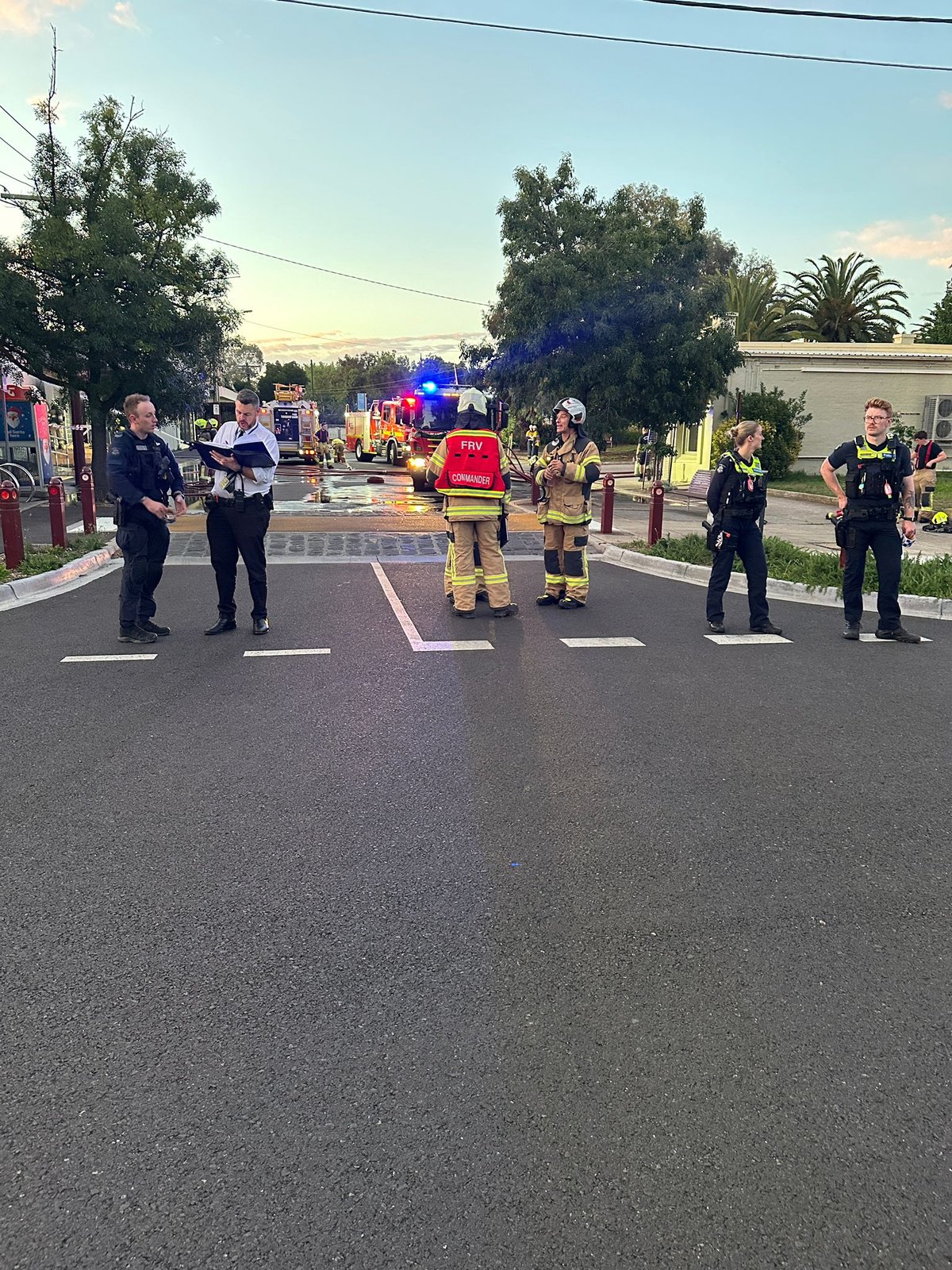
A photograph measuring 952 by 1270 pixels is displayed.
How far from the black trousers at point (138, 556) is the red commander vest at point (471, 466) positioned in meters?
2.55

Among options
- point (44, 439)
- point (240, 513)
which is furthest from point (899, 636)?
point (44, 439)

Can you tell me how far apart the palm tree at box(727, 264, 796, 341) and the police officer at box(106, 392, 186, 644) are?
3509cm

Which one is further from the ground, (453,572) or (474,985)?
(453,572)

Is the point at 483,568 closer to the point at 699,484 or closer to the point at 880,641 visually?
the point at 880,641

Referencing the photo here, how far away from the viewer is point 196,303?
61.6 feet

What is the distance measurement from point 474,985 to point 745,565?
20.2 ft

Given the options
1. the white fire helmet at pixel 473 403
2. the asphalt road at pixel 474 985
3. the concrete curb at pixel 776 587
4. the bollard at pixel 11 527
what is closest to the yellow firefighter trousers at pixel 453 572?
the white fire helmet at pixel 473 403

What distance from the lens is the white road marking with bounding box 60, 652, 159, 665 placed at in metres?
7.12

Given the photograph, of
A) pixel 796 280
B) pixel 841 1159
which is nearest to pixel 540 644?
pixel 841 1159

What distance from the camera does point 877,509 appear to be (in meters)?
7.77

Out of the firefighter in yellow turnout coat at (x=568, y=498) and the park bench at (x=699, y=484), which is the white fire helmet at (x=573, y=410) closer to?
the firefighter in yellow turnout coat at (x=568, y=498)

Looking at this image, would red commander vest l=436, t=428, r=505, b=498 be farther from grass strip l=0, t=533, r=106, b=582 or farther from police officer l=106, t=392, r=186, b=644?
grass strip l=0, t=533, r=106, b=582

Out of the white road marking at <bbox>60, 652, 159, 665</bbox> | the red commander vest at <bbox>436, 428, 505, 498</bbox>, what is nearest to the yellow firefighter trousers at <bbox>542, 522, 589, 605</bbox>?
the red commander vest at <bbox>436, 428, 505, 498</bbox>

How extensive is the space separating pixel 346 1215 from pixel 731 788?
3.06 meters
